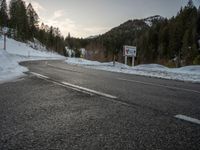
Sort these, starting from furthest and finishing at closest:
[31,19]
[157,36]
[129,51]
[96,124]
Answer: [31,19], [157,36], [129,51], [96,124]

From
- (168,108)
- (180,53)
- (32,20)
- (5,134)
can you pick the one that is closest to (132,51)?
(168,108)

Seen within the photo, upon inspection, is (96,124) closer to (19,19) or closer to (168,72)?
(168,72)

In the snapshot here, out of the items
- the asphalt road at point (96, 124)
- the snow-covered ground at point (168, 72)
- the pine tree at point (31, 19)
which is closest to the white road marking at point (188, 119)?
the asphalt road at point (96, 124)

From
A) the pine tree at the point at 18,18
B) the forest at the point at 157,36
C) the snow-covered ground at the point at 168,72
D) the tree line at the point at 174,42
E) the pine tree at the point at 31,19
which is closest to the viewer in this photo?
the snow-covered ground at the point at 168,72

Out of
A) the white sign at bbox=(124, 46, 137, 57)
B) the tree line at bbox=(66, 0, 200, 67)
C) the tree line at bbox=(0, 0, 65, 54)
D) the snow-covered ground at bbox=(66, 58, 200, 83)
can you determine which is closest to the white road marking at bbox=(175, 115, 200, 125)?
the snow-covered ground at bbox=(66, 58, 200, 83)

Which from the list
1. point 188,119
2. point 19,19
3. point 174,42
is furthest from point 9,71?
point 19,19

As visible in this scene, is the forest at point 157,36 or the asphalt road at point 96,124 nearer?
the asphalt road at point 96,124

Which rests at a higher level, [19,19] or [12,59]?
[19,19]

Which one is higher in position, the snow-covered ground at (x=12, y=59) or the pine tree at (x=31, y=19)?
the pine tree at (x=31, y=19)

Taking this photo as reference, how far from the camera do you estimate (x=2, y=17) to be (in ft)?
250

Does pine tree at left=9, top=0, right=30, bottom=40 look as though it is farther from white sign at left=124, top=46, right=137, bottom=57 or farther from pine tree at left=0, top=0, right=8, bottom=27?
white sign at left=124, top=46, right=137, bottom=57

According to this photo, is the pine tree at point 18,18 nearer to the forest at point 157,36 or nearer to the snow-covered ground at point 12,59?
the forest at point 157,36

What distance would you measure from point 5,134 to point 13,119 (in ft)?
2.29

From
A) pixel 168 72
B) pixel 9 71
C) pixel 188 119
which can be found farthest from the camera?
pixel 168 72
